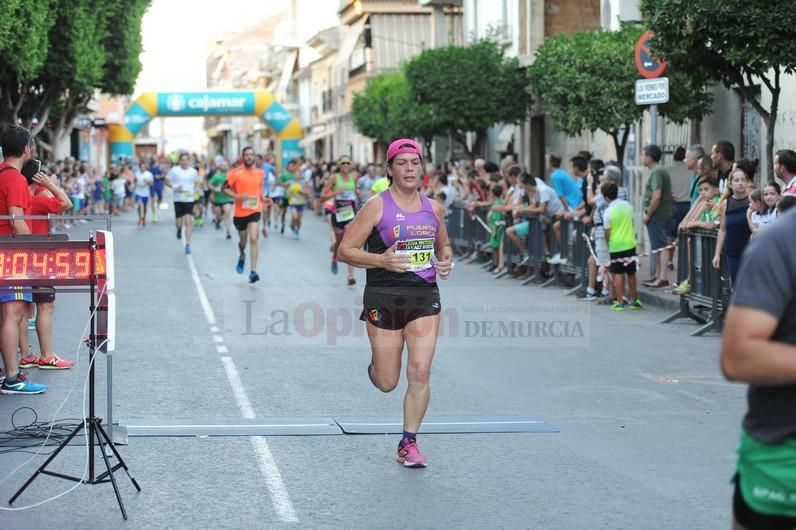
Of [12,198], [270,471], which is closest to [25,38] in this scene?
[12,198]

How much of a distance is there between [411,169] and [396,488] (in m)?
1.79

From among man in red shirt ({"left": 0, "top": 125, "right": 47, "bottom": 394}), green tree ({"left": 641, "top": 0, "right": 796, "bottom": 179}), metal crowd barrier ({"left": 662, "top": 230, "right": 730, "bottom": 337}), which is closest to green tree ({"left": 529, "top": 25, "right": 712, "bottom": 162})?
green tree ({"left": 641, "top": 0, "right": 796, "bottom": 179})

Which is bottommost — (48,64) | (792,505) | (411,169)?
(792,505)

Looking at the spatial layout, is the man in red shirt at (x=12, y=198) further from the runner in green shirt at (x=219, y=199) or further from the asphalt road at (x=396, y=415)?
the runner in green shirt at (x=219, y=199)

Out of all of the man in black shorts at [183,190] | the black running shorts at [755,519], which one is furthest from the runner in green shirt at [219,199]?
the black running shorts at [755,519]

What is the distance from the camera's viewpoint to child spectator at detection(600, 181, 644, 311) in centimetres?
1586

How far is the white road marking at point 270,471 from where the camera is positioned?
6359 millimetres

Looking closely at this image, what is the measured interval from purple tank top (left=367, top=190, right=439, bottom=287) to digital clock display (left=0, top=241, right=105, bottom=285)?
5.29ft

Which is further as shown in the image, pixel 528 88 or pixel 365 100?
pixel 365 100

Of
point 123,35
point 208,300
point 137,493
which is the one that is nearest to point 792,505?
point 137,493

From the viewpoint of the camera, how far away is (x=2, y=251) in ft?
25.3

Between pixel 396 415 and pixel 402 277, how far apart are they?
1.81 m

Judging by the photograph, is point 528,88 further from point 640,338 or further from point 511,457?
point 511,457

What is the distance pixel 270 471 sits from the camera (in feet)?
23.7
